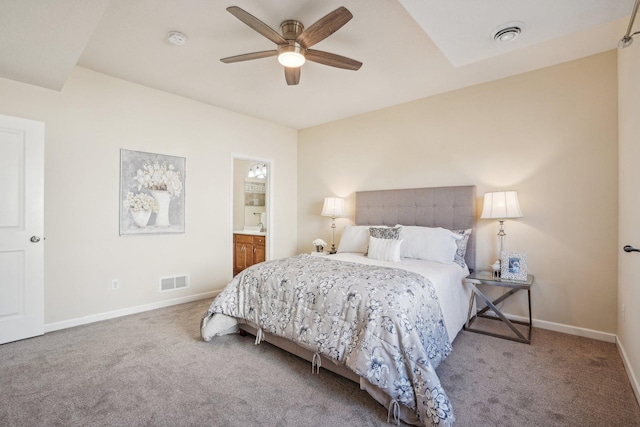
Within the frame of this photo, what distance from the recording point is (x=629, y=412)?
1.75 m

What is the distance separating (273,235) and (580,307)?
3893 millimetres

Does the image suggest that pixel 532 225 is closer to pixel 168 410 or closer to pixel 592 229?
pixel 592 229

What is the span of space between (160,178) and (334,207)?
233 centimetres

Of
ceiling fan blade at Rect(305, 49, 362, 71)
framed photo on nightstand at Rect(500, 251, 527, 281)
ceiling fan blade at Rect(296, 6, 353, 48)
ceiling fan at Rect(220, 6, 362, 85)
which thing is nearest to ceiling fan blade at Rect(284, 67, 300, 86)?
ceiling fan at Rect(220, 6, 362, 85)

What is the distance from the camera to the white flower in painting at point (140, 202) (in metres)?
3.41

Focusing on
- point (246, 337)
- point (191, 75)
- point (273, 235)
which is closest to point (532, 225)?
point (246, 337)

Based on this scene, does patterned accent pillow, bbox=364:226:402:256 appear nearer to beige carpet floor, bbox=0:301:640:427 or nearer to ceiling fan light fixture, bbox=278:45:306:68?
beige carpet floor, bbox=0:301:640:427

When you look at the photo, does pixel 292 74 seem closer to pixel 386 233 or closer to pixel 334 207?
pixel 386 233

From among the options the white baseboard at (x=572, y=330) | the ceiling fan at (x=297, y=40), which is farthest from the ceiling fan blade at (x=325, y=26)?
the white baseboard at (x=572, y=330)

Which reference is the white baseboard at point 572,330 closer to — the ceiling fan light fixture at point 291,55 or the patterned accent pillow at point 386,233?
the patterned accent pillow at point 386,233

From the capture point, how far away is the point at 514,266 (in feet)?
9.40

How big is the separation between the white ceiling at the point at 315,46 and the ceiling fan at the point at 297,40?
131mm

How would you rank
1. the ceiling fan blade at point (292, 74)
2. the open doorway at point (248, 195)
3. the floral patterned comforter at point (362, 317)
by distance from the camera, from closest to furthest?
the floral patterned comforter at point (362, 317)
the ceiling fan blade at point (292, 74)
the open doorway at point (248, 195)

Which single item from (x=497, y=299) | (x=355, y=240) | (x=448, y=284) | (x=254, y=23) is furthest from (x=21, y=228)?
(x=497, y=299)
